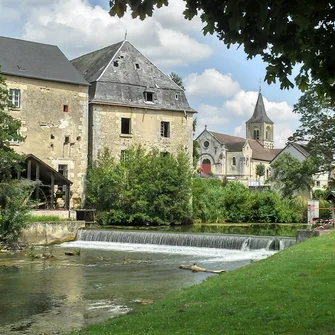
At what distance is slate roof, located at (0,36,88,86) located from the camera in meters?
32.7

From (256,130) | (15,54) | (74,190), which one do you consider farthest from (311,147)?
(256,130)

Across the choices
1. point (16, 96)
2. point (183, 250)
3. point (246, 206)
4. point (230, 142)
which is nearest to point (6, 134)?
point (183, 250)

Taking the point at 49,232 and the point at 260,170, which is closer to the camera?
the point at 49,232

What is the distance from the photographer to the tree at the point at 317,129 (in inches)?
1460

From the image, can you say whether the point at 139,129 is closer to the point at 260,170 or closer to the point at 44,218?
the point at 44,218

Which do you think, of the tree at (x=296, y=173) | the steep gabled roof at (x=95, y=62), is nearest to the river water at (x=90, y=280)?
the steep gabled roof at (x=95, y=62)

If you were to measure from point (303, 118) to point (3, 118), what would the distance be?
71.4ft

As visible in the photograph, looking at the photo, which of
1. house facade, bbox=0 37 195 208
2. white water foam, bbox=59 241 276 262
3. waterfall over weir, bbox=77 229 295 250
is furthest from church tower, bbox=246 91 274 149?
white water foam, bbox=59 241 276 262

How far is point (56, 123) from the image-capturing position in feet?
111

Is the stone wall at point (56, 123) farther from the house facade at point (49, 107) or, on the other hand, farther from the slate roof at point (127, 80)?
the slate roof at point (127, 80)

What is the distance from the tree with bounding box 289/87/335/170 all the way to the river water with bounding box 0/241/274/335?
16592 mm

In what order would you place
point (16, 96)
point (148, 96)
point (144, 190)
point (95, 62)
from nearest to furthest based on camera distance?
point (16, 96)
point (144, 190)
point (148, 96)
point (95, 62)

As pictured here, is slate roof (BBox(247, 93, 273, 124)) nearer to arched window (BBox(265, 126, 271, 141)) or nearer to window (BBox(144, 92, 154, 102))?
arched window (BBox(265, 126, 271, 141))

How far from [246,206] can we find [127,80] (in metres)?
11.5
